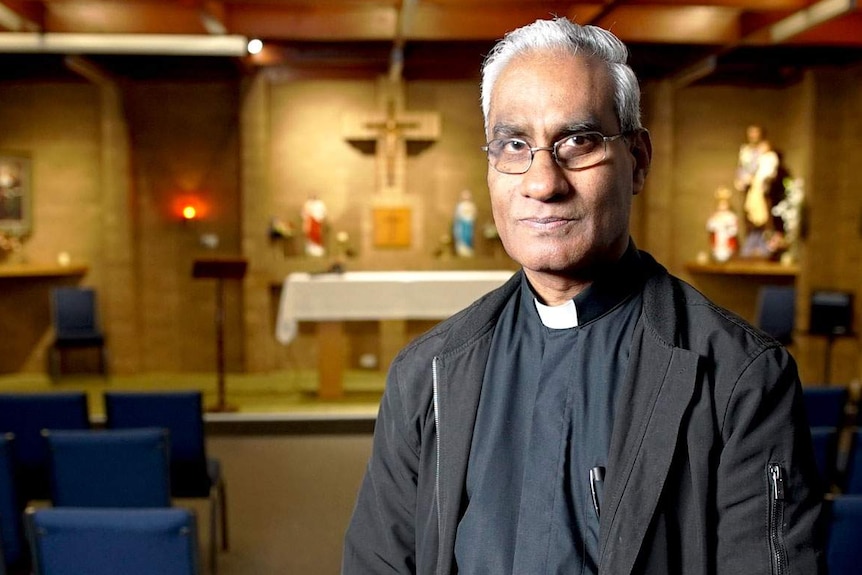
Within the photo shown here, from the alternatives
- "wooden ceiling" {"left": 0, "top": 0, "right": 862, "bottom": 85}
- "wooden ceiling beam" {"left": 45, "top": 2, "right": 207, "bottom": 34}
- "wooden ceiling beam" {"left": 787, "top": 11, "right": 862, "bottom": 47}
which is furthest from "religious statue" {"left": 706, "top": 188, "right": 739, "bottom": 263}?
"wooden ceiling beam" {"left": 45, "top": 2, "right": 207, "bottom": 34}

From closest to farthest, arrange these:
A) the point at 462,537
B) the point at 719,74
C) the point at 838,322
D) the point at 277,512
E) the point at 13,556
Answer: the point at 462,537 < the point at 13,556 < the point at 277,512 < the point at 838,322 < the point at 719,74

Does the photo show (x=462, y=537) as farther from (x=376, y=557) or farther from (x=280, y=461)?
(x=280, y=461)

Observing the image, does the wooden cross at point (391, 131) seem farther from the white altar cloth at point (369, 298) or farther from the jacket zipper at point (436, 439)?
the jacket zipper at point (436, 439)

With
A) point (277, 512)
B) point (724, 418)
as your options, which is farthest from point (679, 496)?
point (277, 512)

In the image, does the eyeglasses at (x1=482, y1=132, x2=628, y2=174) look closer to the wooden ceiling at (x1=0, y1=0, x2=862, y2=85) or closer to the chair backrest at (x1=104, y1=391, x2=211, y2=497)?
the chair backrest at (x1=104, y1=391, x2=211, y2=497)

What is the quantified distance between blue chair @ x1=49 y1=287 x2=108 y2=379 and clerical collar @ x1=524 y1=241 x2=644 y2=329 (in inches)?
313

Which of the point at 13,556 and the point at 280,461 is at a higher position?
the point at 13,556

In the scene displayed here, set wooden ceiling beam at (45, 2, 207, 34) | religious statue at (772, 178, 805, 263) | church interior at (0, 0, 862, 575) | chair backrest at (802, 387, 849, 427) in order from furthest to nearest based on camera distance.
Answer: church interior at (0, 0, 862, 575), religious statue at (772, 178, 805, 263), wooden ceiling beam at (45, 2, 207, 34), chair backrest at (802, 387, 849, 427)

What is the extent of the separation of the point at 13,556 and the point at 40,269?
613 centimetres

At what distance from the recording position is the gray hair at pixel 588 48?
1.20 meters

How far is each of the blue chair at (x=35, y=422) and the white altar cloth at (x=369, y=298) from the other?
135 inches

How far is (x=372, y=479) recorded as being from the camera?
1414mm

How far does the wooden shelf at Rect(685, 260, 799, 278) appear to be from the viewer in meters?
8.45

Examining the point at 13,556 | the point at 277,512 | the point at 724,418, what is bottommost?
the point at 277,512
